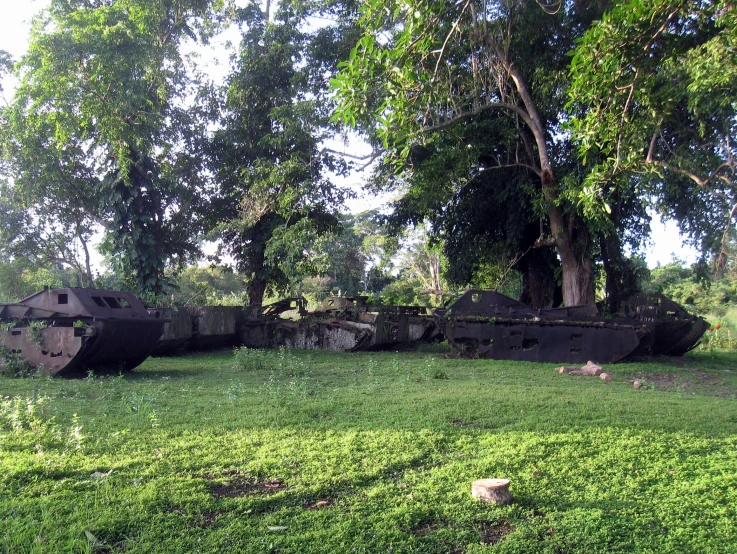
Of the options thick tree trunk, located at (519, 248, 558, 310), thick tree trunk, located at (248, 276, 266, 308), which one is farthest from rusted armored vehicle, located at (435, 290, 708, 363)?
thick tree trunk, located at (248, 276, 266, 308)

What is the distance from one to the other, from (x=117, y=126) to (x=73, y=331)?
29.5 ft

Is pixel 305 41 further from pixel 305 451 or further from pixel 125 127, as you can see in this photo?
pixel 305 451

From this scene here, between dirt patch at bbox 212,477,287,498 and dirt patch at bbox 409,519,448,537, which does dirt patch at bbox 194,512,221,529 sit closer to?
dirt patch at bbox 212,477,287,498

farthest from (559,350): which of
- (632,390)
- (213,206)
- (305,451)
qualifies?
(213,206)

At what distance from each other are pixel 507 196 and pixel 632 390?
9609 mm

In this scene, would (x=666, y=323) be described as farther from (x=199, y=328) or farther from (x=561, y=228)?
(x=199, y=328)

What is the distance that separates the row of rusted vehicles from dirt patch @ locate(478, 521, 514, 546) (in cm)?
779

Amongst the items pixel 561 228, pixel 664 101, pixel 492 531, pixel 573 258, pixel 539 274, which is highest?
pixel 664 101

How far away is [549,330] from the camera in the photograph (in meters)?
13.3

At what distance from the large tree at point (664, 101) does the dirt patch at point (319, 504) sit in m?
5.43

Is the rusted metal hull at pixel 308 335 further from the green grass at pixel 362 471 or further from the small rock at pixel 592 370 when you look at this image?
the green grass at pixel 362 471

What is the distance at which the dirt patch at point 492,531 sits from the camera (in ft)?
10.9

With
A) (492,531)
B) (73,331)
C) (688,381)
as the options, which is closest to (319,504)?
(492,531)

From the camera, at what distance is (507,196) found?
1756cm
